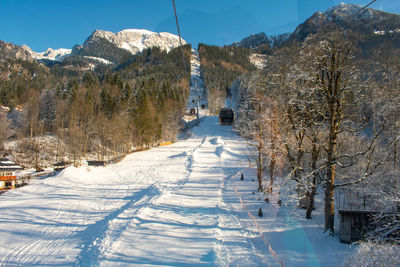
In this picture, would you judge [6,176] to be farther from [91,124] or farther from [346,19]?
[346,19]

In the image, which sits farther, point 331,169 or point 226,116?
point 226,116

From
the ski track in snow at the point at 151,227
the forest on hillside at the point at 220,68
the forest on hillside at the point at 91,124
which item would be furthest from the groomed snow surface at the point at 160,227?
the forest on hillside at the point at 220,68

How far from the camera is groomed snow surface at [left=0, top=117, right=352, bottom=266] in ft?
28.1

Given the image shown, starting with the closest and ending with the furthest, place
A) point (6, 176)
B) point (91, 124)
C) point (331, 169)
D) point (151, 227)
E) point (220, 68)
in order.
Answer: point (331, 169) < point (151, 227) < point (6, 176) < point (91, 124) < point (220, 68)

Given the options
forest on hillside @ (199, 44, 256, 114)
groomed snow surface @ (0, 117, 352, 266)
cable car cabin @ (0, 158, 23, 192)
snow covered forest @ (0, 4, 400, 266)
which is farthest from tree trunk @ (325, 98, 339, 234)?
forest on hillside @ (199, 44, 256, 114)

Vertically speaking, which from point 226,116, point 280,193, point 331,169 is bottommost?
point 280,193

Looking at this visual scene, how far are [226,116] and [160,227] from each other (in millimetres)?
54650

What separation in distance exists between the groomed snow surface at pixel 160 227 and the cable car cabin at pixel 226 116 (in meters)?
43.0

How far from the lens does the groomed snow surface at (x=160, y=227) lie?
8555 mm

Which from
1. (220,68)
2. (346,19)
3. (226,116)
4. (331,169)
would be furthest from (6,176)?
(220,68)

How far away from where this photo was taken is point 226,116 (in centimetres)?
6425

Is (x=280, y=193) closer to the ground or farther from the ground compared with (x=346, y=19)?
closer to the ground

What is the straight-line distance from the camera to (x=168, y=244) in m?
9.52

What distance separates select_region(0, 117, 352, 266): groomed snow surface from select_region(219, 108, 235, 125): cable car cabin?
43.0 m
